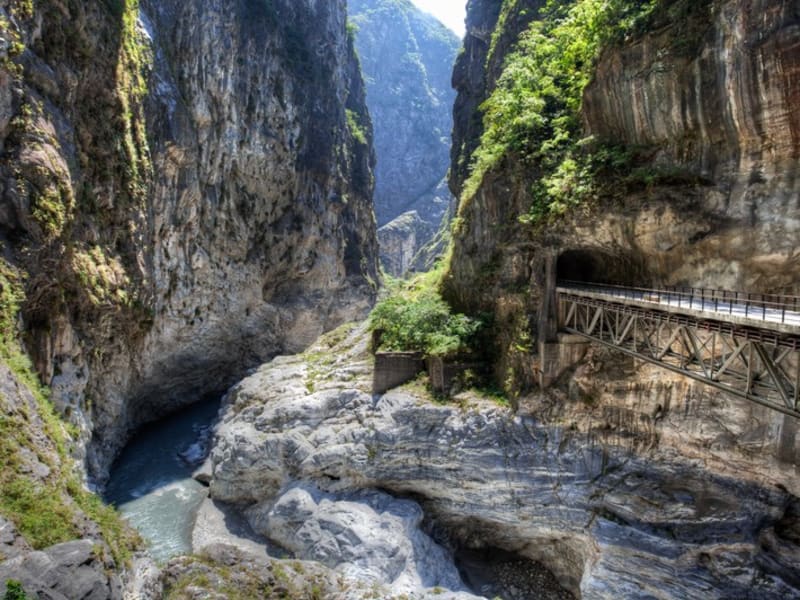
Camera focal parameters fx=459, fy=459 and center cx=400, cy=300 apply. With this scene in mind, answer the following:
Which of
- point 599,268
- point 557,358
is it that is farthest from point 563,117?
point 557,358

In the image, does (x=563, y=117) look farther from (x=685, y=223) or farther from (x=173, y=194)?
(x=173, y=194)

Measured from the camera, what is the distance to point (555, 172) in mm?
18375

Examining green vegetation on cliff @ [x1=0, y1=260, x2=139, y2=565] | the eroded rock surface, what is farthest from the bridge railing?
green vegetation on cliff @ [x1=0, y1=260, x2=139, y2=565]

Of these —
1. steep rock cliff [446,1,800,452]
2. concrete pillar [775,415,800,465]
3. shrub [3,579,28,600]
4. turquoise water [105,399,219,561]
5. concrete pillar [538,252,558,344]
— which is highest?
steep rock cliff [446,1,800,452]

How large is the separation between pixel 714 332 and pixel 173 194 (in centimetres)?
2727

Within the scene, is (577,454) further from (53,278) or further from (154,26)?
(154,26)

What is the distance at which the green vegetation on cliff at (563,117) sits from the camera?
53.0 feet

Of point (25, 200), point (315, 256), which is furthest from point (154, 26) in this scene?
point (315, 256)

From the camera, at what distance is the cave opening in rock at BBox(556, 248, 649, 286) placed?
17.6 meters

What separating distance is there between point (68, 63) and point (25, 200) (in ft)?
22.7

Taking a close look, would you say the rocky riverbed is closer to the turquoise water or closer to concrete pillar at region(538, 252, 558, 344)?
the turquoise water

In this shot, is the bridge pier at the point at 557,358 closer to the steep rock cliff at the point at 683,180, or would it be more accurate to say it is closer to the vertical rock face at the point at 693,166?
the steep rock cliff at the point at 683,180

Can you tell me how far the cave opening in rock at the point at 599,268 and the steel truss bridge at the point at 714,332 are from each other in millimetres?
1481

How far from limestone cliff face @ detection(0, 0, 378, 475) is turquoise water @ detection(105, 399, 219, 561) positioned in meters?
1.49
